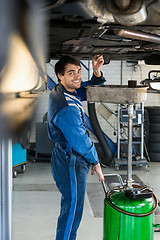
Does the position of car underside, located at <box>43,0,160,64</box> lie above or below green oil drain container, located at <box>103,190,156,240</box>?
above

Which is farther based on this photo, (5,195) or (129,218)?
(129,218)

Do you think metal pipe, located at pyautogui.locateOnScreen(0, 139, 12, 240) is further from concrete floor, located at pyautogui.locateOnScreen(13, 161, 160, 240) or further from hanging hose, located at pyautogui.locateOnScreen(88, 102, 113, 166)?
hanging hose, located at pyautogui.locateOnScreen(88, 102, 113, 166)

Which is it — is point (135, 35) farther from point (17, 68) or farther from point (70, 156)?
point (17, 68)

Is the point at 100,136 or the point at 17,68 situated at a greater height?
the point at 17,68

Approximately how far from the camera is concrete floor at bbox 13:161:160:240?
2939 mm

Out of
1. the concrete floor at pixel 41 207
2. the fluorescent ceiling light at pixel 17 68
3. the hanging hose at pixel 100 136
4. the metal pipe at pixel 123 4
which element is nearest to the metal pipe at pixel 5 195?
the metal pipe at pixel 123 4

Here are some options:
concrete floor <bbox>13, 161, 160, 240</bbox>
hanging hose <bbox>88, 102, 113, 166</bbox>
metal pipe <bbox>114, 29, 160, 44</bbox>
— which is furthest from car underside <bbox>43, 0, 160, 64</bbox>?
hanging hose <bbox>88, 102, 113, 166</bbox>

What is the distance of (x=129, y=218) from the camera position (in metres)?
2.12

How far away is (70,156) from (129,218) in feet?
1.96

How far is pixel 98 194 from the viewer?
13.9ft

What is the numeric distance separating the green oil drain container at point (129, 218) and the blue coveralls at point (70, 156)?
26 centimetres

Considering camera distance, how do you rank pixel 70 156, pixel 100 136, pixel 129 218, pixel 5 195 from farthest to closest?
pixel 100 136 < pixel 70 156 < pixel 129 218 < pixel 5 195

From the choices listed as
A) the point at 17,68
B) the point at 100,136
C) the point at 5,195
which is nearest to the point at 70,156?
the point at 5,195

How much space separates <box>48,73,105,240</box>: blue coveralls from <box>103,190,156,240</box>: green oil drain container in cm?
26
